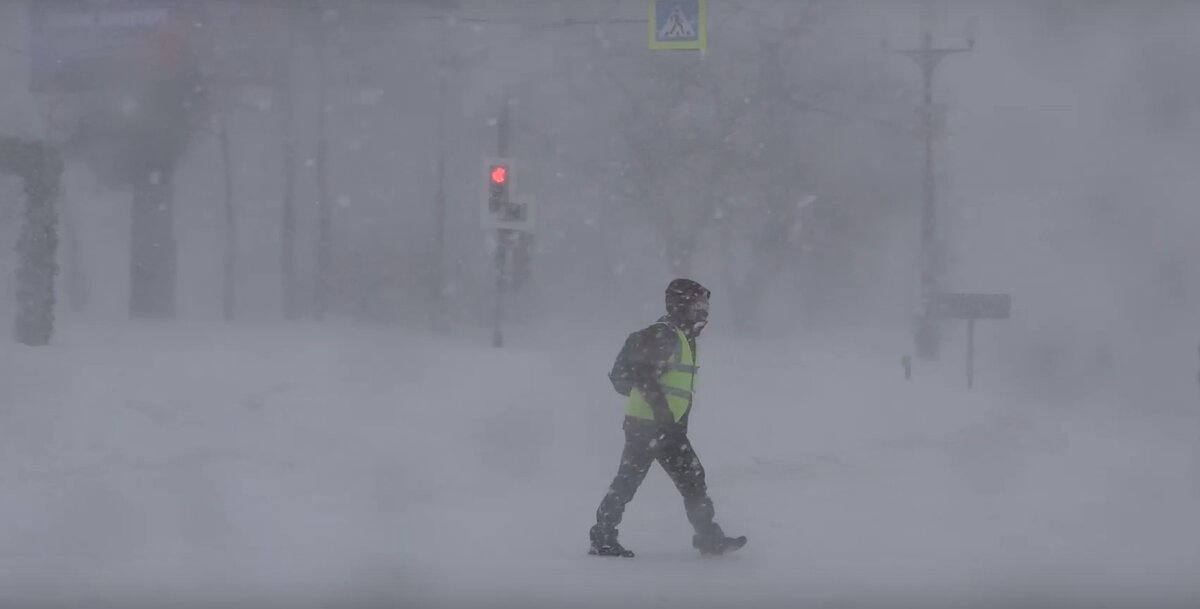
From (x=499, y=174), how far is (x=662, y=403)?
335 inches

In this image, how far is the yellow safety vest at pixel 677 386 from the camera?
7.94 m

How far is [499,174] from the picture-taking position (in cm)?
1600

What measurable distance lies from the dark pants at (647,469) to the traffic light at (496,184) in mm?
8238

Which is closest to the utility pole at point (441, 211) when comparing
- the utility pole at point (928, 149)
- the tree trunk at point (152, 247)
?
the tree trunk at point (152, 247)

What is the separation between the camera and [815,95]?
30.6 metres

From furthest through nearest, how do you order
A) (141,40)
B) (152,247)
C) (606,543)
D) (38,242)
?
1. (152,247)
2. (141,40)
3. (38,242)
4. (606,543)

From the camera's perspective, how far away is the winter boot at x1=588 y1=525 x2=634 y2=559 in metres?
8.20

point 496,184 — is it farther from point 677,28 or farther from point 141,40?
point 141,40

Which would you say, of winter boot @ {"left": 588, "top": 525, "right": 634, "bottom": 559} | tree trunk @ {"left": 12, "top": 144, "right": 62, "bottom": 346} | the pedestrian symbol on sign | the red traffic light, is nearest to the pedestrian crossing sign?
the pedestrian symbol on sign

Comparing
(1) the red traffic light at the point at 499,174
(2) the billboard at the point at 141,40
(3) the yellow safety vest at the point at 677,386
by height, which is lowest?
(3) the yellow safety vest at the point at 677,386

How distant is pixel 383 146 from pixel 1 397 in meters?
26.3

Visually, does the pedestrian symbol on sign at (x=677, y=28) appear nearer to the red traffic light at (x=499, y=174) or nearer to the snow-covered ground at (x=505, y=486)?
the red traffic light at (x=499, y=174)

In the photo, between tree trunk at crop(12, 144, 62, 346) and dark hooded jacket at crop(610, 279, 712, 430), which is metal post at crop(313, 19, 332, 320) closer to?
tree trunk at crop(12, 144, 62, 346)

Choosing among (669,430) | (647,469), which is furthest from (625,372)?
(647,469)
